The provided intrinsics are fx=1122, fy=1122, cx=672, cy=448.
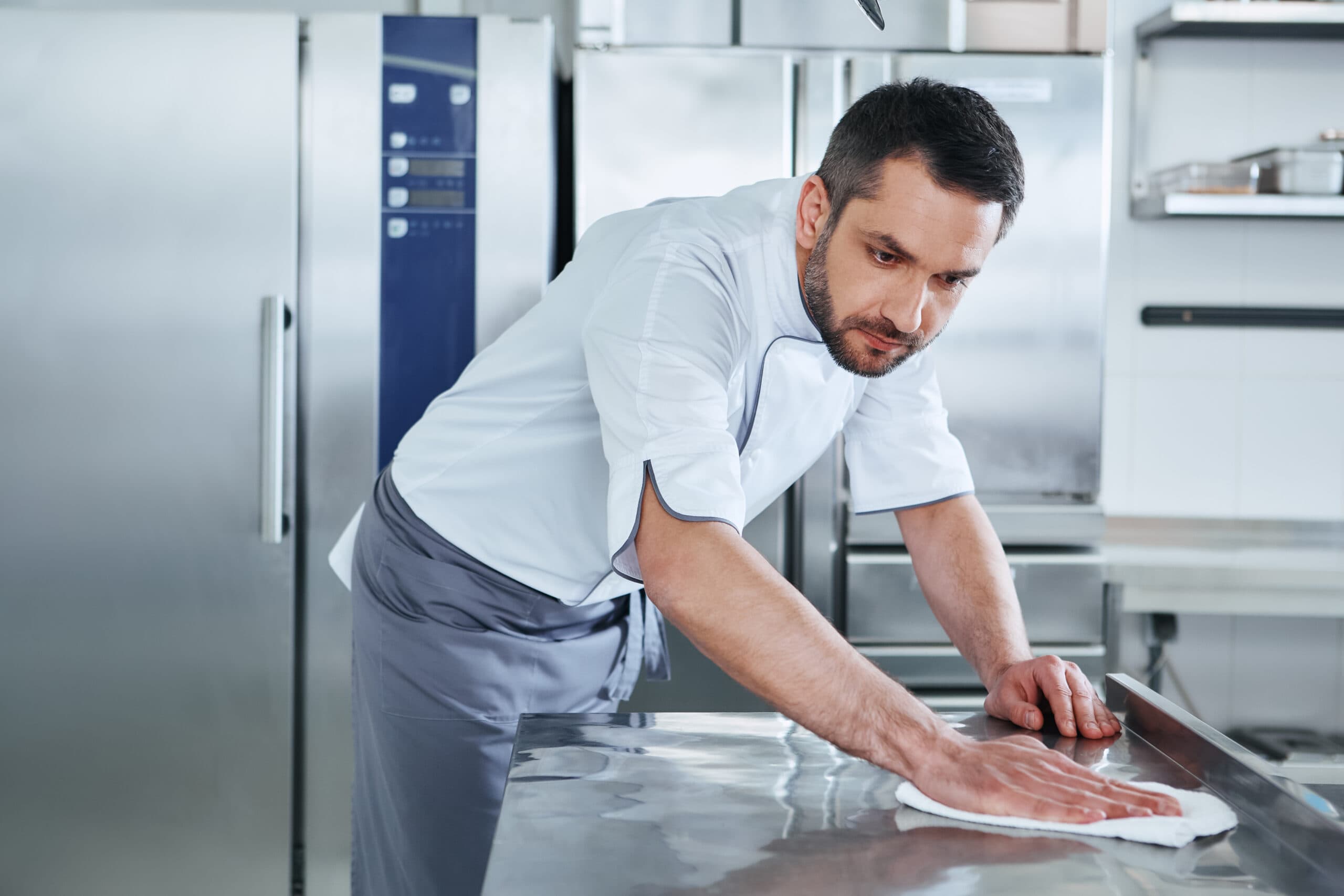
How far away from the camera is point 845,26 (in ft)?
6.13

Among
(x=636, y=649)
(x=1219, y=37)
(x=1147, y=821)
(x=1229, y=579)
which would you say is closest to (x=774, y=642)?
(x=1147, y=821)

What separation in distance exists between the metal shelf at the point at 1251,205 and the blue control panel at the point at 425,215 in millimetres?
1341

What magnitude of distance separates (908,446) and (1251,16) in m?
1.45

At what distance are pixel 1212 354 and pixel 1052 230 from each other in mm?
800

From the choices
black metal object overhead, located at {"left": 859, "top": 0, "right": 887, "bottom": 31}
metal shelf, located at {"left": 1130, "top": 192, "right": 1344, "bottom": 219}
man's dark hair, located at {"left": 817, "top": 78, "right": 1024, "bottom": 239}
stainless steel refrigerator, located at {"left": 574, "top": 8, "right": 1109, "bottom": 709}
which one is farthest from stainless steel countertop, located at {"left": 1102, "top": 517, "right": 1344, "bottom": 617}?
black metal object overhead, located at {"left": 859, "top": 0, "right": 887, "bottom": 31}

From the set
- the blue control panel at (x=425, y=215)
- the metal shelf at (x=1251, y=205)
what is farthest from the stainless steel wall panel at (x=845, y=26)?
→ the metal shelf at (x=1251, y=205)

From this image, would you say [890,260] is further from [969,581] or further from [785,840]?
[785,840]

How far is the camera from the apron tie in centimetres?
140

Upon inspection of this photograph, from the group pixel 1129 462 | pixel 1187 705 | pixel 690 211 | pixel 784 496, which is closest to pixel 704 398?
pixel 690 211

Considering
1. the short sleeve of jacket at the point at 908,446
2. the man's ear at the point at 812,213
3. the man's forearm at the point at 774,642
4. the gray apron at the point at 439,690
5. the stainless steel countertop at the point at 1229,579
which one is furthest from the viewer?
the stainless steel countertop at the point at 1229,579

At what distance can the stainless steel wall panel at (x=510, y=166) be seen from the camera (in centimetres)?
180

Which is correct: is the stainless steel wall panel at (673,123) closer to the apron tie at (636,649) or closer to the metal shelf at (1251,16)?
the apron tie at (636,649)

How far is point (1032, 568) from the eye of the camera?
1896mm

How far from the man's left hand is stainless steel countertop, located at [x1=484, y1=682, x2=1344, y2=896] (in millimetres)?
55
